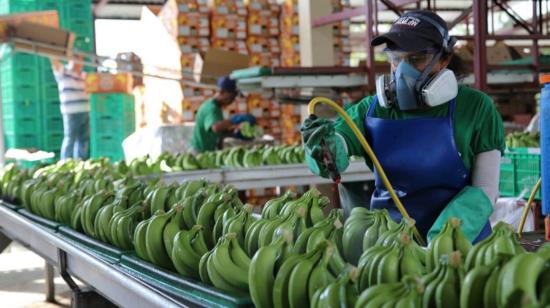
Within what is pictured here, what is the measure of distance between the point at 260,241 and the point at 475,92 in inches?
42.6

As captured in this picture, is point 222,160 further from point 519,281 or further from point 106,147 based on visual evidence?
A: point 106,147

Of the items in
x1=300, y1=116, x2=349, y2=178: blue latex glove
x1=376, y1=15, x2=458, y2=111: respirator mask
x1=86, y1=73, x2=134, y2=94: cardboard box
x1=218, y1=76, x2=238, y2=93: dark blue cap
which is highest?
x1=86, y1=73, x2=134, y2=94: cardboard box

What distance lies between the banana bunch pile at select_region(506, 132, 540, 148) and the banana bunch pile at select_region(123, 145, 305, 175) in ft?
5.31

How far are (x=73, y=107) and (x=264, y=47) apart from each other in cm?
293

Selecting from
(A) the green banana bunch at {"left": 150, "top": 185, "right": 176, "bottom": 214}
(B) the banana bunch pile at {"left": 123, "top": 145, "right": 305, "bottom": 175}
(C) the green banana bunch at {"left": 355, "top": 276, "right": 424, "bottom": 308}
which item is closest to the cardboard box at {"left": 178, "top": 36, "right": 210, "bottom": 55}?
(B) the banana bunch pile at {"left": 123, "top": 145, "right": 305, "bottom": 175}

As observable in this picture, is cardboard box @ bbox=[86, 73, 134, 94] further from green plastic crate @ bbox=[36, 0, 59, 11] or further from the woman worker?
the woman worker

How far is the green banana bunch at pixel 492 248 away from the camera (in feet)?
4.51

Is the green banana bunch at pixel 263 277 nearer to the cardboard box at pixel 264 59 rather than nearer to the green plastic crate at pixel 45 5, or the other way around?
the cardboard box at pixel 264 59

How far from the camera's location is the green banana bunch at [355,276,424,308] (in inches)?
48.0

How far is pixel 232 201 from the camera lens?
7.88 ft

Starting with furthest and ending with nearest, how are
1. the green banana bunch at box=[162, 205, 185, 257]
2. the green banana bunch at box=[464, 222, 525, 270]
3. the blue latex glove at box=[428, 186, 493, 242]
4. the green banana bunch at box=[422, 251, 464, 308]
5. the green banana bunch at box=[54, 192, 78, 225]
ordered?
the green banana bunch at box=[54, 192, 78, 225], the blue latex glove at box=[428, 186, 493, 242], the green banana bunch at box=[162, 205, 185, 257], the green banana bunch at box=[464, 222, 525, 270], the green banana bunch at box=[422, 251, 464, 308]

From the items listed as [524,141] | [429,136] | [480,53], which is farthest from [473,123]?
[480,53]

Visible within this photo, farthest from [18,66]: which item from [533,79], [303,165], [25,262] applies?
[533,79]

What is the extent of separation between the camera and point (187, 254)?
1.99 meters
